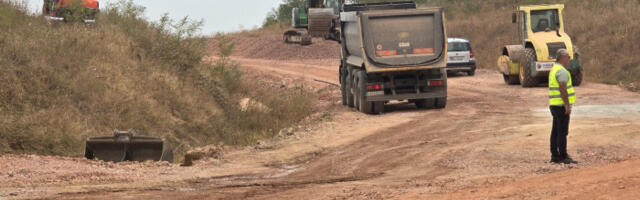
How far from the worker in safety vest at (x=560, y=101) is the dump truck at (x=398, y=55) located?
30.4ft

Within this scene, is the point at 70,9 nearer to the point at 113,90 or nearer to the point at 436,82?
the point at 113,90

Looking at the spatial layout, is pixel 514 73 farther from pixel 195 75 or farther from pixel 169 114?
pixel 169 114

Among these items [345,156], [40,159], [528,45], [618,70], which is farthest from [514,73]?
[40,159]

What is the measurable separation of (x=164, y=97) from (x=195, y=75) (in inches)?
158

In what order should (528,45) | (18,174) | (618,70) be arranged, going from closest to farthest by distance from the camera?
1. (18,174)
2. (528,45)
3. (618,70)

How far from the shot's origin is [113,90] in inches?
834

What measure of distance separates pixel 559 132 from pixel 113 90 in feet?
35.5

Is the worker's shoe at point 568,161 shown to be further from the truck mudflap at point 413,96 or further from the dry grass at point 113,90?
the truck mudflap at point 413,96

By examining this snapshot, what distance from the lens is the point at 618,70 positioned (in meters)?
34.0

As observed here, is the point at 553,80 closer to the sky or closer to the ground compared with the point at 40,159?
closer to the sky

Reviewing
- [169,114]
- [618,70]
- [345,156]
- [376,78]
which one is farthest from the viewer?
[618,70]

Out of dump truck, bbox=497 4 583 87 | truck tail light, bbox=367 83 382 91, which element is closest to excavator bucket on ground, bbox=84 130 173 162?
truck tail light, bbox=367 83 382 91

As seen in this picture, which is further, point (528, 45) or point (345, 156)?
point (528, 45)

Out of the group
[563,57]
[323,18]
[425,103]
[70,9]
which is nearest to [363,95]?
[425,103]
